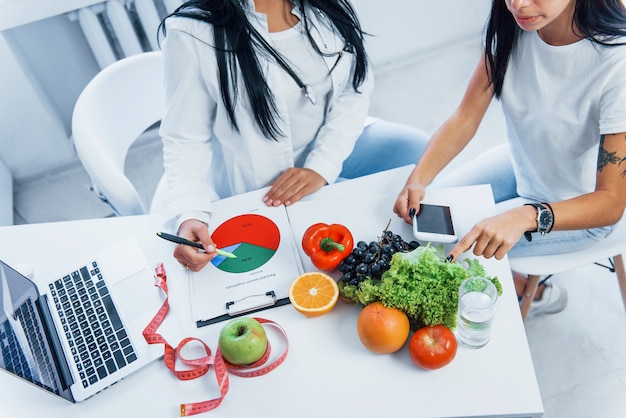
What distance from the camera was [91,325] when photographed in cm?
107

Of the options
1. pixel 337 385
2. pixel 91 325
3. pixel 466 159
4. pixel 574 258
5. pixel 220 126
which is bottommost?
pixel 466 159

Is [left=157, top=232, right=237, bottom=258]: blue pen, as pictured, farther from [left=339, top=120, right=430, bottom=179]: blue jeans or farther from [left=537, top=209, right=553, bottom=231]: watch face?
[left=537, top=209, right=553, bottom=231]: watch face

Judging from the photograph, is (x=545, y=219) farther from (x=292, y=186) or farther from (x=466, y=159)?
(x=466, y=159)

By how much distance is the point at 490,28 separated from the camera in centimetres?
124

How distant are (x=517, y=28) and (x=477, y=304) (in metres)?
0.69

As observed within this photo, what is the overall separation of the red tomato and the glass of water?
41 millimetres

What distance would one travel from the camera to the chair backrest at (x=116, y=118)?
1.31 m

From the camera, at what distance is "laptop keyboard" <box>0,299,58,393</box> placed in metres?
0.86

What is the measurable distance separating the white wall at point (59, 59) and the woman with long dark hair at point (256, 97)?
1240 mm

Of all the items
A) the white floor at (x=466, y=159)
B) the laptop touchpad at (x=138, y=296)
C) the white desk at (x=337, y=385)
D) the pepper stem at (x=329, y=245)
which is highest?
the pepper stem at (x=329, y=245)

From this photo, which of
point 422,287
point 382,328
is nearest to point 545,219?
point 422,287

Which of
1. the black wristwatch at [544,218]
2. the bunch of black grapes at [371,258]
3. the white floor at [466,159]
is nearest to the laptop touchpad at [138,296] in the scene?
the bunch of black grapes at [371,258]

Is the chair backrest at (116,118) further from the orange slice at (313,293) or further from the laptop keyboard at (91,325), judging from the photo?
the orange slice at (313,293)

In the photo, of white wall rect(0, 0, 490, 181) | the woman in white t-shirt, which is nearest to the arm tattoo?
the woman in white t-shirt
